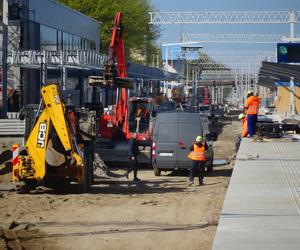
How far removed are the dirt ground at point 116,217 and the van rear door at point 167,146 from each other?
155 centimetres

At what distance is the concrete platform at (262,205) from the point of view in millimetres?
9867

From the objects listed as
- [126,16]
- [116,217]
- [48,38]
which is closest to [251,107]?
[116,217]

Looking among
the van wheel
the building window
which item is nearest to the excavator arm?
the van wheel

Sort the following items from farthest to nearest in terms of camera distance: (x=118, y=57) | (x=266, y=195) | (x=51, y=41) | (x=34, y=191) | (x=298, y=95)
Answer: (x=298, y=95)
(x=51, y=41)
(x=118, y=57)
(x=34, y=191)
(x=266, y=195)

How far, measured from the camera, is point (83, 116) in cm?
2133

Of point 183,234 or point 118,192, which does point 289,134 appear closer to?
point 118,192

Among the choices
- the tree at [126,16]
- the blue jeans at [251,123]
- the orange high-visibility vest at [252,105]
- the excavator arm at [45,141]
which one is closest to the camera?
the excavator arm at [45,141]

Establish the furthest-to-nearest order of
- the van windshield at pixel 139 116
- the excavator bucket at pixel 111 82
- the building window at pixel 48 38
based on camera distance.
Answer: the building window at pixel 48 38
the van windshield at pixel 139 116
the excavator bucket at pixel 111 82

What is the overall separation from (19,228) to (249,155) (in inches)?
334

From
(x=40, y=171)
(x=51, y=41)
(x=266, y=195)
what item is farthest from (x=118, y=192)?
(x=51, y=41)

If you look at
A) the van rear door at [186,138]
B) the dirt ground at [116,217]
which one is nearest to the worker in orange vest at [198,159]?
the dirt ground at [116,217]

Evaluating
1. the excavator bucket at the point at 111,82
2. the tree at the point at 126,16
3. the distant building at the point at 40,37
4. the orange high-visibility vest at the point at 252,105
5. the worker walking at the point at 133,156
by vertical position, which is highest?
the tree at the point at 126,16

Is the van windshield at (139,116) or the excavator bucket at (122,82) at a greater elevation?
the excavator bucket at (122,82)

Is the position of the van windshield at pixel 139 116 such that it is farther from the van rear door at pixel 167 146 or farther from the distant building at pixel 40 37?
the distant building at pixel 40 37
